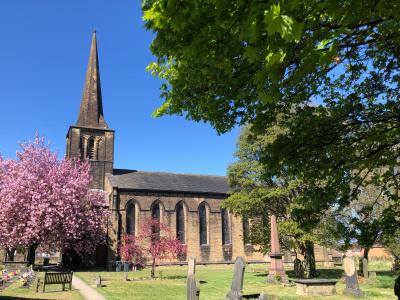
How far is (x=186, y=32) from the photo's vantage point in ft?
14.4

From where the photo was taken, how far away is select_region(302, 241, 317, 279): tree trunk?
24344mm

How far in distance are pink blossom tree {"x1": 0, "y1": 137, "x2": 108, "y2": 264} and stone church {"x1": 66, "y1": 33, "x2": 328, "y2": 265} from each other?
182 inches

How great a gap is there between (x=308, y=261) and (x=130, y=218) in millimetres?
20373

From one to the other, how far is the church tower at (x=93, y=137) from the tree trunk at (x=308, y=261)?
25.6 metres

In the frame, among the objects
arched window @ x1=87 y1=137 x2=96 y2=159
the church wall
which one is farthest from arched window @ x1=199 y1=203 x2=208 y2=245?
arched window @ x1=87 y1=137 x2=96 y2=159

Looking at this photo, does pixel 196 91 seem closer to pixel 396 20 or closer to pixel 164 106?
pixel 164 106

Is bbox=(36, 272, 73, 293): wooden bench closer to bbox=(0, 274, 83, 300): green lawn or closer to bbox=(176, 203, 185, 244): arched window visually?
bbox=(0, 274, 83, 300): green lawn

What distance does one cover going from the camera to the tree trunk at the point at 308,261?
24344mm

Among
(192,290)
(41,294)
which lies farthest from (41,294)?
(192,290)

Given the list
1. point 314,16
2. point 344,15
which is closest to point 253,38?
point 314,16

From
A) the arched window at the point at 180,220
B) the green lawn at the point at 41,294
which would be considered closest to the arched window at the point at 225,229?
the arched window at the point at 180,220

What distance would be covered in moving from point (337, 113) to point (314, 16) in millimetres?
3202

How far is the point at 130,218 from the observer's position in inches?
1539

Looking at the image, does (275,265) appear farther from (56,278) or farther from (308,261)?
(56,278)
